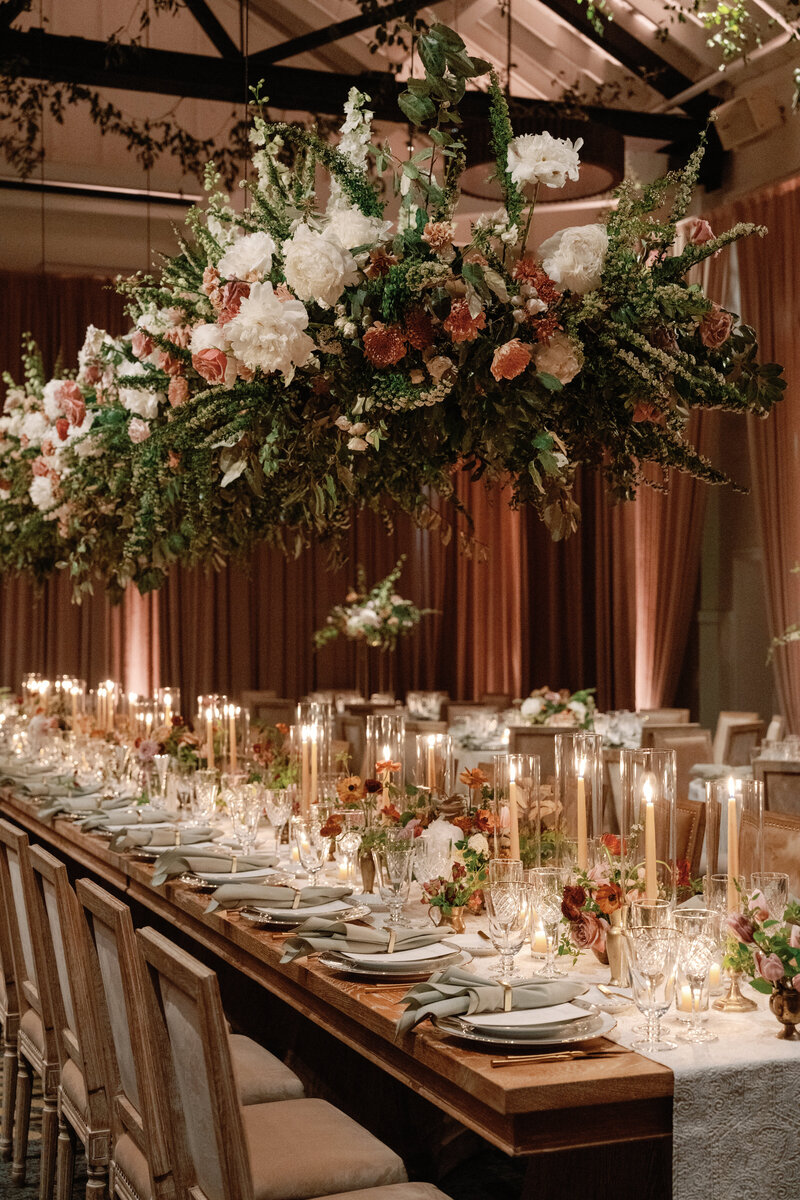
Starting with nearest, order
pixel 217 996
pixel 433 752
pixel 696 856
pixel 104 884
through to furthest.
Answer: pixel 217 996 → pixel 433 752 → pixel 696 856 → pixel 104 884

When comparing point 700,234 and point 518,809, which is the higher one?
point 700,234

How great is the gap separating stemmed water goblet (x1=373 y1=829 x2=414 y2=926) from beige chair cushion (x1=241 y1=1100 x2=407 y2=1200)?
416 millimetres

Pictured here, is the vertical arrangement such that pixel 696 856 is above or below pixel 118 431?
below

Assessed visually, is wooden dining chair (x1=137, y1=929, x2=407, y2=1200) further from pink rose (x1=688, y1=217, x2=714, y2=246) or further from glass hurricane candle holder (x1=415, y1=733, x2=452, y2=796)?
pink rose (x1=688, y1=217, x2=714, y2=246)

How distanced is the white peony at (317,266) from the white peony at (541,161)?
356 millimetres

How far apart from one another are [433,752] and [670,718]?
6348mm

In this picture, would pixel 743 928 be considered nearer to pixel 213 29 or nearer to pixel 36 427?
pixel 36 427

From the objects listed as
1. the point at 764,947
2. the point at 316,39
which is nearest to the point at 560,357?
the point at 764,947

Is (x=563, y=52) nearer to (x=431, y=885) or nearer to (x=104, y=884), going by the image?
(x=104, y=884)

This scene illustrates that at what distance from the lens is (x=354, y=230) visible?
8.21 ft

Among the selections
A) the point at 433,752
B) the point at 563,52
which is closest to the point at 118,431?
the point at 433,752

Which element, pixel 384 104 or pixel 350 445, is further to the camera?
pixel 384 104

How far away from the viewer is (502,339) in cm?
248

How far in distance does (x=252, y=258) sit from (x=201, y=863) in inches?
58.3
